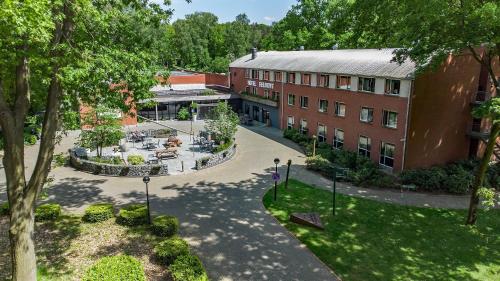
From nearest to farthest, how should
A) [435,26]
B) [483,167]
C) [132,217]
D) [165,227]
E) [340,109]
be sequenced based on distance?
1. [165,227]
2. [435,26]
3. [132,217]
4. [483,167]
5. [340,109]

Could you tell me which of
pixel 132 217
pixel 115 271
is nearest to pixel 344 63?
pixel 132 217

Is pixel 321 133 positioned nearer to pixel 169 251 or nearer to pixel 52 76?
pixel 169 251

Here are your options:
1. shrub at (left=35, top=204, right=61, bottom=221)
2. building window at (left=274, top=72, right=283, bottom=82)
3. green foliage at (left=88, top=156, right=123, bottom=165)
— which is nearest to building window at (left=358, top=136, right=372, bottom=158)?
building window at (left=274, top=72, right=283, bottom=82)

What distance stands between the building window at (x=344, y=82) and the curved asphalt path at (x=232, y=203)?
7447 millimetres

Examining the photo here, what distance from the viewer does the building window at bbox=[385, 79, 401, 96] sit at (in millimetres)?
28828

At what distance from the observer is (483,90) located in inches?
1187

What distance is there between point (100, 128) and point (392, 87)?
23270 mm

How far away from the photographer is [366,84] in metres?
31.9

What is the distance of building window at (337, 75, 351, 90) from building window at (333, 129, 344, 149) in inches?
160

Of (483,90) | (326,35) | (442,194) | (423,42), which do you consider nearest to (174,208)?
(423,42)

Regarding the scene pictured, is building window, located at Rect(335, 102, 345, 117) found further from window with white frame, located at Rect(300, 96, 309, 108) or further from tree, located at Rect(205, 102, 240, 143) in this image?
tree, located at Rect(205, 102, 240, 143)

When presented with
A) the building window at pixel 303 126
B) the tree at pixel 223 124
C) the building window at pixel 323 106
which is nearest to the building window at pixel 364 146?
the building window at pixel 323 106

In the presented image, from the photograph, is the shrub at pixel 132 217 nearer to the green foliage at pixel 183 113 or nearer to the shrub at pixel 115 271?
the shrub at pixel 115 271

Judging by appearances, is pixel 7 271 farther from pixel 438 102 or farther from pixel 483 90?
pixel 483 90
